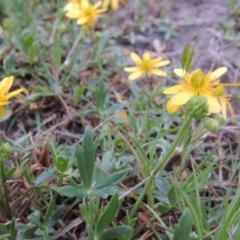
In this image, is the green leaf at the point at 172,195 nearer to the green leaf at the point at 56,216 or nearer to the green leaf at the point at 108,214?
the green leaf at the point at 108,214

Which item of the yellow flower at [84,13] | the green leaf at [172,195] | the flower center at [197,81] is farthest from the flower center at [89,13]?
the green leaf at [172,195]

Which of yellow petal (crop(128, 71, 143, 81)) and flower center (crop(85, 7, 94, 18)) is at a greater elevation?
flower center (crop(85, 7, 94, 18))

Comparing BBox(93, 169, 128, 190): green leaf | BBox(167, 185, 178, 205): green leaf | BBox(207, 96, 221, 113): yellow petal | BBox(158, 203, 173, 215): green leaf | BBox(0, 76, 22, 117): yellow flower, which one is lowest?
BBox(158, 203, 173, 215): green leaf

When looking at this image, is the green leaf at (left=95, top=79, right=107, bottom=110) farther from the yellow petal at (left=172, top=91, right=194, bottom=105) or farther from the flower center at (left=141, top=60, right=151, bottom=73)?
the yellow petal at (left=172, top=91, right=194, bottom=105)

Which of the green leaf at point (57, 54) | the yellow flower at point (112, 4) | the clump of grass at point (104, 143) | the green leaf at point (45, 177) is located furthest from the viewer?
the yellow flower at point (112, 4)

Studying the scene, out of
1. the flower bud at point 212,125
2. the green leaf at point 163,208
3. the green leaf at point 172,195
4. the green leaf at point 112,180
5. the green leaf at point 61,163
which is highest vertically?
the flower bud at point 212,125

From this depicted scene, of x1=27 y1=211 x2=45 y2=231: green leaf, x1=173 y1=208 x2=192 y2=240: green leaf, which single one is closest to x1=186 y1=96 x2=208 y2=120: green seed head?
x1=173 y1=208 x2=192 y2=240: green leaf
